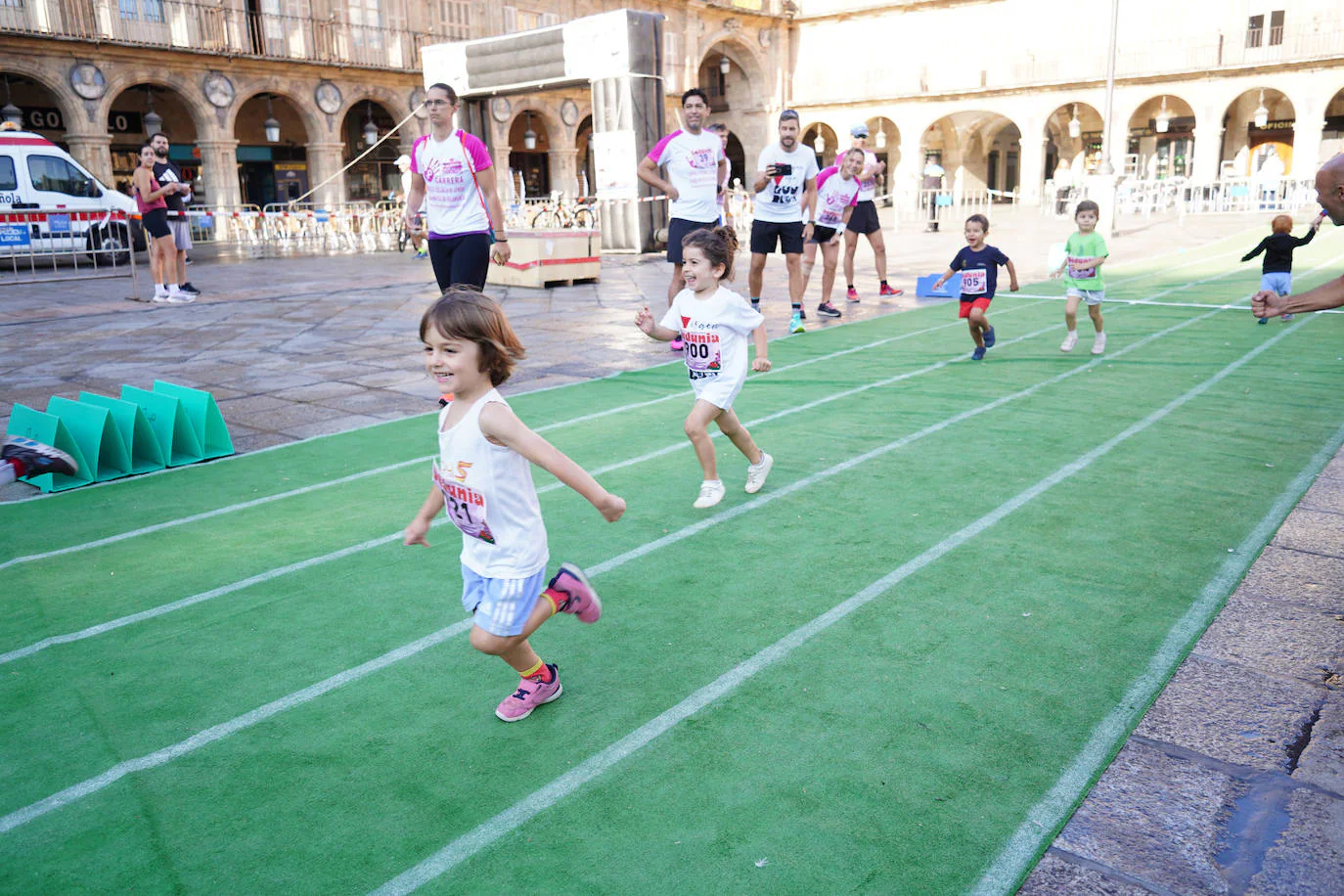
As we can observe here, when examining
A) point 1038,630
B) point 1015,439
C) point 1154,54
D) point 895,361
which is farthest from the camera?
point 1154,54

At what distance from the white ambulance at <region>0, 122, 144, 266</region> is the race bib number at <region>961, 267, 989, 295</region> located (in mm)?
14691

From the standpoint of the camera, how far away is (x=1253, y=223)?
23.3 m

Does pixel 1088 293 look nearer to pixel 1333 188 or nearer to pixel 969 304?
pixel 969 304

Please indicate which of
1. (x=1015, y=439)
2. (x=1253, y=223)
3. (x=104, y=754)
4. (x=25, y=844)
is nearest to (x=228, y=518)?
(x=104, y=754)

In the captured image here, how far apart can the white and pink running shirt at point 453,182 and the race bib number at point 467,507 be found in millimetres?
4201

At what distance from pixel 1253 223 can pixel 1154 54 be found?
15.7m

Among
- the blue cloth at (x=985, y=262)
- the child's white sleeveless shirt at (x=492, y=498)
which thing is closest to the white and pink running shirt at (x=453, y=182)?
the blue cloth at (x=985, y=262)

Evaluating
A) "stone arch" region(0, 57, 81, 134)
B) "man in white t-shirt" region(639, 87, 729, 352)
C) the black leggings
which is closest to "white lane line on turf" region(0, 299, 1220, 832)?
the black leggings

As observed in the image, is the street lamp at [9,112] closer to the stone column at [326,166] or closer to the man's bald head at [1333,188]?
the stone column at [326,166]

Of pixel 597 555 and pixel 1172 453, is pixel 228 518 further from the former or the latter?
pixel 1172 453

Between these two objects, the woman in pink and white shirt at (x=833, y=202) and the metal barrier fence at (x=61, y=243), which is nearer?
the woman in pink and white shirt at (x=833, y=202)

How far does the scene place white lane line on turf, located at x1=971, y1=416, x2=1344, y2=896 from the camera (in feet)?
6.81

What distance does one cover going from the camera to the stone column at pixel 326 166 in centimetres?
2897

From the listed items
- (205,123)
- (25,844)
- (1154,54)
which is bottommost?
(25,844)
